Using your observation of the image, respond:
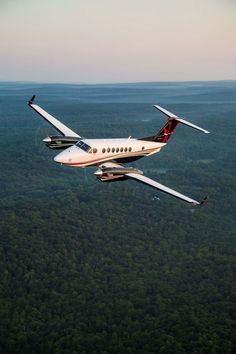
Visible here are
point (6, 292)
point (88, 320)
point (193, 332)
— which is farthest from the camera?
point (6, 292)

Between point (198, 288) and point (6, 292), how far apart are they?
81008mm

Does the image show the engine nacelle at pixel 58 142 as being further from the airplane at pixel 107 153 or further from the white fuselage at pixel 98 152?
the white fuselage at pixel 98 152

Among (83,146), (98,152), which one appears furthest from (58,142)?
(98,152)

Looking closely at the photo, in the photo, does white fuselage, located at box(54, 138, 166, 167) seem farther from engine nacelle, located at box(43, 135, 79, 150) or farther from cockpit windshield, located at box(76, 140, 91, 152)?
engine nacelle, located at box(43, 135, 79, 150)

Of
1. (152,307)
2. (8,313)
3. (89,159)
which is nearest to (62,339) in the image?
(8,313)

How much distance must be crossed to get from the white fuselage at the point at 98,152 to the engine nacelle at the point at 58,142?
162 inches

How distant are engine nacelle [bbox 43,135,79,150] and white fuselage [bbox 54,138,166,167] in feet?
13.5

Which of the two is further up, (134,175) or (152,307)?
(134,175)

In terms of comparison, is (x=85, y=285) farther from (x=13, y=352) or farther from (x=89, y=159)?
(x=89, y=159)

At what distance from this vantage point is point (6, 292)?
186m

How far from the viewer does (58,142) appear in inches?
2670

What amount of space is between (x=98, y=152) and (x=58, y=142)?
805 cm

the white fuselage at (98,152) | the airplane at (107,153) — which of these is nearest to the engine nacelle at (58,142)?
the airplane at (107,153)

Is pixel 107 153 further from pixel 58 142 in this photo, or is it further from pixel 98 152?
pixel 58 142
